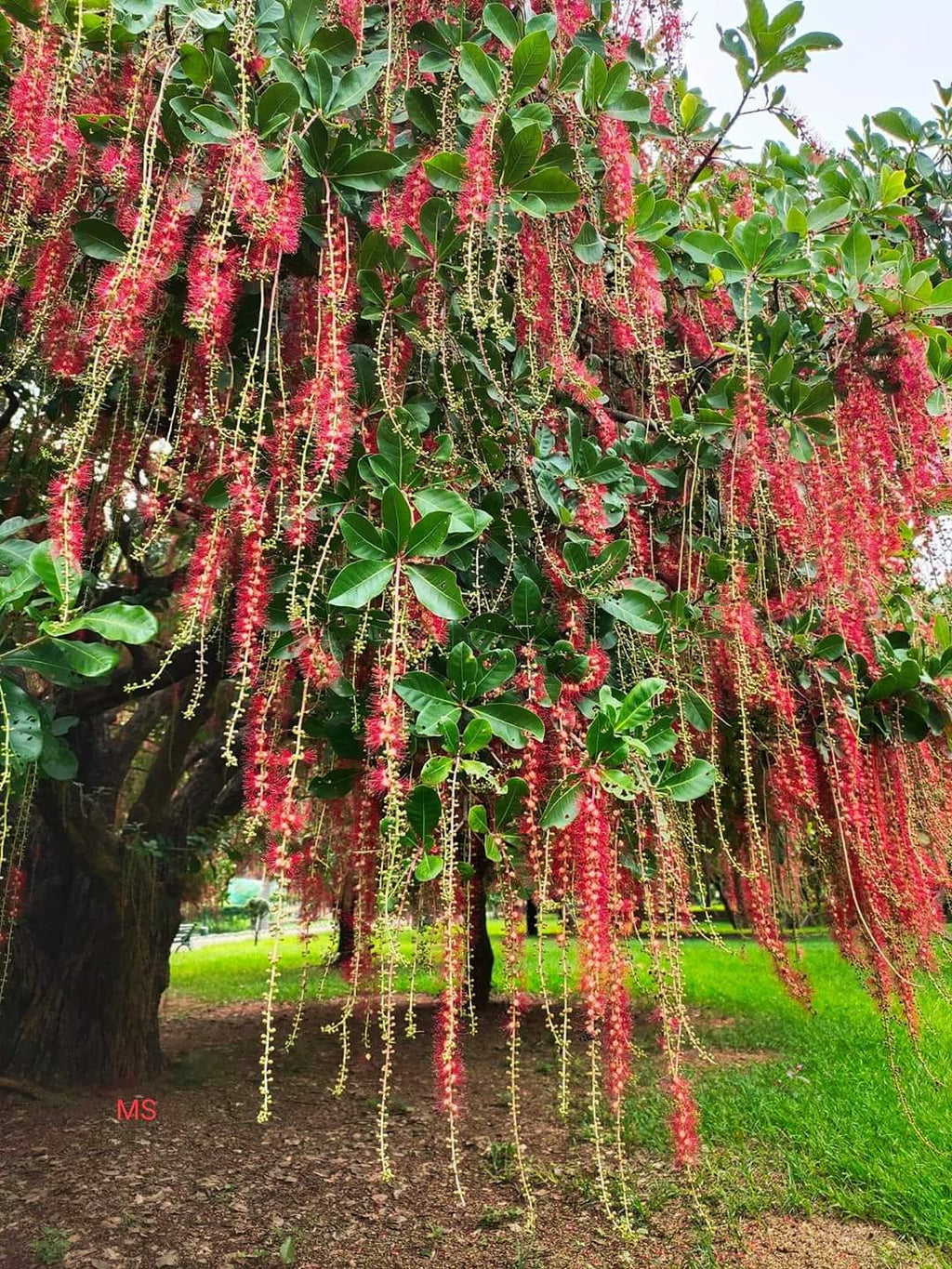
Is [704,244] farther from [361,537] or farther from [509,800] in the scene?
[509,800]

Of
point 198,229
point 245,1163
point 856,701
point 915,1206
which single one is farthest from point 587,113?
point 245,1163

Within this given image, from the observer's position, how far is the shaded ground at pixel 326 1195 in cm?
265

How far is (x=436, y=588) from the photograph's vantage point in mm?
1317

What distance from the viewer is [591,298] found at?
1874mm

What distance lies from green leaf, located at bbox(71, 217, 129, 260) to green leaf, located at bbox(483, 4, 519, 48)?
77cm

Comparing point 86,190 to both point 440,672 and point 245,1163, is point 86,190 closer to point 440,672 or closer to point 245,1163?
point 440,672

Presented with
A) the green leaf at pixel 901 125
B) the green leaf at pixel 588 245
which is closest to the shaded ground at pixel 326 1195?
the green leaf at pixel 588 245

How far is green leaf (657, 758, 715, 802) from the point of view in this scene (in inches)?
61.6

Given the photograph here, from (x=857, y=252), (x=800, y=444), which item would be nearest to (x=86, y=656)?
(x=800, y=444)

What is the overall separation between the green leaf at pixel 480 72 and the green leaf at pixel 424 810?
1.20 meters

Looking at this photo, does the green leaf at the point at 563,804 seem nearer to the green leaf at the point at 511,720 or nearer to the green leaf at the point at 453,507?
the green leaf at the point at 511,720

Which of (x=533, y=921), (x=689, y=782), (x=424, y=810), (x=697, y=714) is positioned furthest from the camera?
(x=533, y=921)

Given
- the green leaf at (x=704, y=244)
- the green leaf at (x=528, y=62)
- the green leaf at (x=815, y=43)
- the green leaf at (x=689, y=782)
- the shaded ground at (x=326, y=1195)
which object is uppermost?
the green leaf at (x=815, y=43)

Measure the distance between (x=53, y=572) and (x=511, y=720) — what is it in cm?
70
